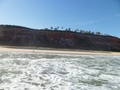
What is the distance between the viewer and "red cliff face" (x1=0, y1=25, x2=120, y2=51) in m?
38.6

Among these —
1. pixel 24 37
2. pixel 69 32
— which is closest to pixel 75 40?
pixel 69 32

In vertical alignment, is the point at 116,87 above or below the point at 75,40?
below

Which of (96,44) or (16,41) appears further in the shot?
(96,44)

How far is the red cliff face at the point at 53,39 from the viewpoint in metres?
38.6

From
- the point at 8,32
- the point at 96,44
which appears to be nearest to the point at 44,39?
the point at 8,32

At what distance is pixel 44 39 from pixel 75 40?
885 cm

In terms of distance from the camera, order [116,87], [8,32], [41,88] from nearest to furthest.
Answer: [41,88]
[116,87]
[8,32]

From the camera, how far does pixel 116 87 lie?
704cm

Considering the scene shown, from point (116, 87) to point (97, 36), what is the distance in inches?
1813

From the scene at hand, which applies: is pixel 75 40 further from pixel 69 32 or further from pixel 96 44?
pixel 96 44

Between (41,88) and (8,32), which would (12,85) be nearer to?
(41,88)

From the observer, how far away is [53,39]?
141 feet

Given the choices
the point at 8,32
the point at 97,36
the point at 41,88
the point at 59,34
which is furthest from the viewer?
the point at 97,36

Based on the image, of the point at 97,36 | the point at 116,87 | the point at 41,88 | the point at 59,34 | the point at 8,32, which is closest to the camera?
the point at 41,88
